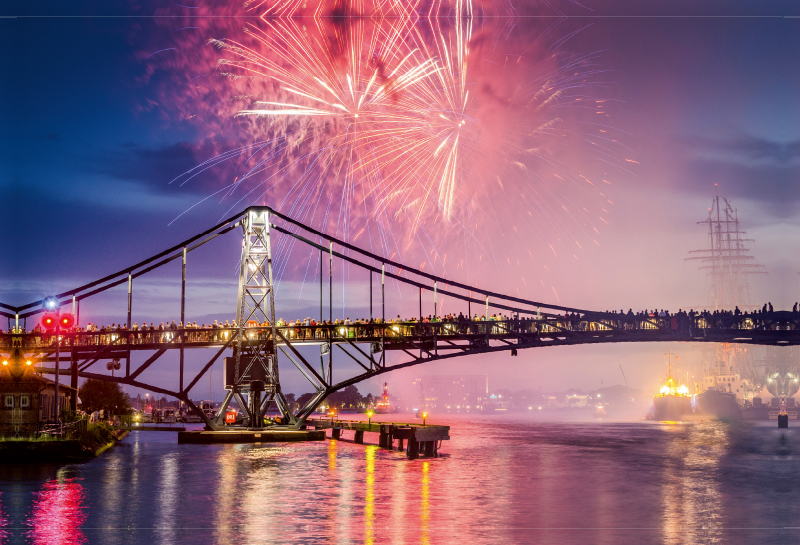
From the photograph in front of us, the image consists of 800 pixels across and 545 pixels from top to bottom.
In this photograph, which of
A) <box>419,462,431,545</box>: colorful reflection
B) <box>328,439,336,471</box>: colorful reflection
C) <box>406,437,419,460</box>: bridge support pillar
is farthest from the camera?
<box>406,437,419,460</box>: bridge support pillar

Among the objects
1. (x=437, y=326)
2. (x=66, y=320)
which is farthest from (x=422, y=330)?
(x=66, y=320)

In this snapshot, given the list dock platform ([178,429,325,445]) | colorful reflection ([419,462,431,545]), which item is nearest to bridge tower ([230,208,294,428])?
dock platform ([178,429,325,445])

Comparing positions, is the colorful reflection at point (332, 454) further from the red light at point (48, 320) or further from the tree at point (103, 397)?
the tree at point (103, 397)

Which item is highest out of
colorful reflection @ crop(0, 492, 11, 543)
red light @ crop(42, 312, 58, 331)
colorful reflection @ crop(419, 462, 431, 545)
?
red light @ crop(42, 312, 58, 331)

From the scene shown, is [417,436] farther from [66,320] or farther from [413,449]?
[66,320]

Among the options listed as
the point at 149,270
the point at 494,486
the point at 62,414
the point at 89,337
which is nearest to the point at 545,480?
the point at 494,486

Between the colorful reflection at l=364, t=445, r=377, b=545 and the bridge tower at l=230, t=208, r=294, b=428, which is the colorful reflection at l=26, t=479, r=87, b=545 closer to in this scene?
the colorful reflection at l=364, t=445, r=377, b=545

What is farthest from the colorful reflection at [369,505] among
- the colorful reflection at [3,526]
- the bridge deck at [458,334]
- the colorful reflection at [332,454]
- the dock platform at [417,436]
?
the bridge deck at [458,334]
